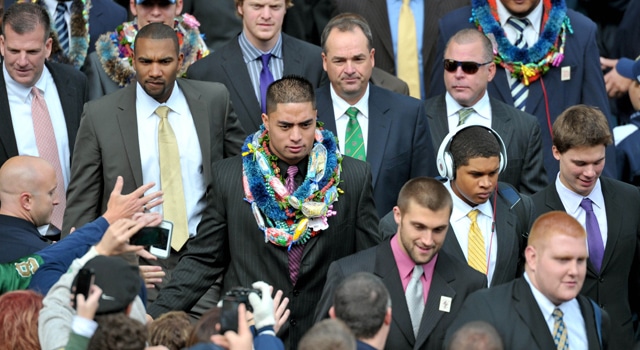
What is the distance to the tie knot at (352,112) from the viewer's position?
10648mm

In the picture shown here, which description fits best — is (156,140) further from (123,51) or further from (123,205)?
(123,205)

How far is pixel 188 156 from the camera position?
10461 millimetres

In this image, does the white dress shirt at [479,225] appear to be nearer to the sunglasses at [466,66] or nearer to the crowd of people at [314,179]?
the crowd of people at [314,179]

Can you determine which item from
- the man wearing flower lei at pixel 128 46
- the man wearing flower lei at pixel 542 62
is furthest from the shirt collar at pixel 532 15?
the man wearing flower lei at pixel 128 46

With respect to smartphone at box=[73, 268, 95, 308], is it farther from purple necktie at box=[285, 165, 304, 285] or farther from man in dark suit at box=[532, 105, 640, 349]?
man in dark suit at box=[532, 105, 640, 349]

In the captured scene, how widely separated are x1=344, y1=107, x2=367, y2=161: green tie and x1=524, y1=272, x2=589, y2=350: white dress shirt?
261 cm

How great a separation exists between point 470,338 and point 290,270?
96.4 inches

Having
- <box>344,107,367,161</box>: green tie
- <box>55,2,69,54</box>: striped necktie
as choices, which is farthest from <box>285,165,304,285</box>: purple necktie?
<box>55,2,69,54</box>: striped necktie

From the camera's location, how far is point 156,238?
29.9 feet

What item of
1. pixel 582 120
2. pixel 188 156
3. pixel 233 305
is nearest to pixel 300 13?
pixel 188 156

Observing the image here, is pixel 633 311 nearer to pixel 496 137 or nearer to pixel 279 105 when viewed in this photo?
pixel 496 137

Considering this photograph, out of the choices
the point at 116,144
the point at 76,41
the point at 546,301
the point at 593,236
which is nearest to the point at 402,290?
the point at 546,301

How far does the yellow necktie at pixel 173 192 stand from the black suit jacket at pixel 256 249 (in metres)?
0.82

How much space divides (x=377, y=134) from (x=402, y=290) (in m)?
2.24
